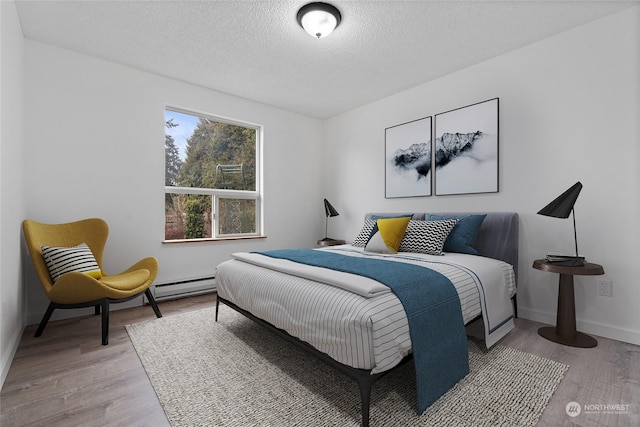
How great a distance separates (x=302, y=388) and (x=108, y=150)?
10.1 ft

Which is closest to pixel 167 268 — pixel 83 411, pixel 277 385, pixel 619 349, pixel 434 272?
pixel 83 411

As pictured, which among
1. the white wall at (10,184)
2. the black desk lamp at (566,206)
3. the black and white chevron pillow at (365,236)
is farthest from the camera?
the black and white chevron pillow at (365,236)

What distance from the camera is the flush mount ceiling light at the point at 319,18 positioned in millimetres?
2275

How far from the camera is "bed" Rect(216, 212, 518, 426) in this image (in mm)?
1404

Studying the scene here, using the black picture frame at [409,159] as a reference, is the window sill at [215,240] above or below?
below

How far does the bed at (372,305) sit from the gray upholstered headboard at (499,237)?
10 mm

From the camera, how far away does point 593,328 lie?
97.4 inches

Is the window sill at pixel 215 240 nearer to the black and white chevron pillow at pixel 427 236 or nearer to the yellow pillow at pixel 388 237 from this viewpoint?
the yellow pillow at pixel 388 237

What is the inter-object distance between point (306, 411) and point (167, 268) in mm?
2686

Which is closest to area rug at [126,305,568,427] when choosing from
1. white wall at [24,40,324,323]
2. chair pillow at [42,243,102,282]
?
chair pillow at [42,243,102,282]

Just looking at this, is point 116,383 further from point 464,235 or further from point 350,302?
point 464,235

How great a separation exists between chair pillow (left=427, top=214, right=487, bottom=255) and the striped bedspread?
174 millimetres

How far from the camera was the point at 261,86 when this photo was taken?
377cm

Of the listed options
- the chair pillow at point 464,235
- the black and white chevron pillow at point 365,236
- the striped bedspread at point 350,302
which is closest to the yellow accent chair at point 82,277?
the striped bedspread at point 350,302
